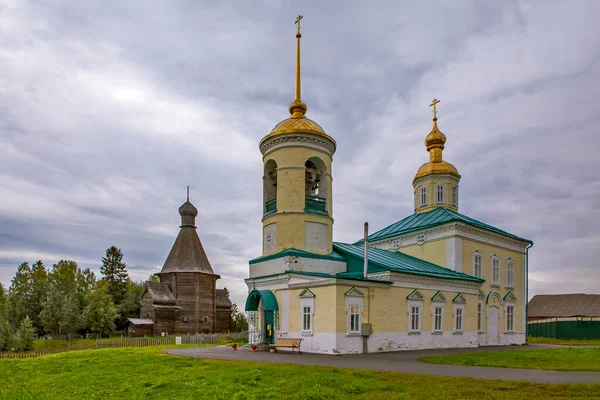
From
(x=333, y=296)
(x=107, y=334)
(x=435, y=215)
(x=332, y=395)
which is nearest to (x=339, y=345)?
(x=333, y=296)

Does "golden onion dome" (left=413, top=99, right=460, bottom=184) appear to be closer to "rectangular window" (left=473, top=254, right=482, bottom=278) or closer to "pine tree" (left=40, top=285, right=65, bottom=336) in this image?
"rectangular window" (left=473, top=254, right=482, bottom=278)

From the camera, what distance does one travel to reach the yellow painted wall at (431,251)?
1156 inches

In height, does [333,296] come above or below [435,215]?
below

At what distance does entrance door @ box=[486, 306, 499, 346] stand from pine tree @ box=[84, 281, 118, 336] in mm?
33203

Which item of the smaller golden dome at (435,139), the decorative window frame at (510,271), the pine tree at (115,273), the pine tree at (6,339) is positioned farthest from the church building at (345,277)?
the pine tree at (115,273)

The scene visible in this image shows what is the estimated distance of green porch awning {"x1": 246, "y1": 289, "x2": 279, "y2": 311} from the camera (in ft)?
72.9

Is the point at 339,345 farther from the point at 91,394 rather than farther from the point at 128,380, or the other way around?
the point at 91,394

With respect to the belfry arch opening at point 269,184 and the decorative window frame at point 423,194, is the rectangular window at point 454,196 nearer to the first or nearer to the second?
the decorative window frame at point 423,194

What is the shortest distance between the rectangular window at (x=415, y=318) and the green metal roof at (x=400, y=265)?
1.67 metres

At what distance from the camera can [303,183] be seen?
24.1 m

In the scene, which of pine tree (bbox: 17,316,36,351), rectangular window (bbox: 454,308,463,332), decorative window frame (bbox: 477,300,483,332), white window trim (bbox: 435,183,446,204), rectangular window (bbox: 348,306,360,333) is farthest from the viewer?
white window trim (bbox: 435,183,446,204)

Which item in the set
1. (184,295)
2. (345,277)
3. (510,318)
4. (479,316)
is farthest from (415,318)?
(184,295)

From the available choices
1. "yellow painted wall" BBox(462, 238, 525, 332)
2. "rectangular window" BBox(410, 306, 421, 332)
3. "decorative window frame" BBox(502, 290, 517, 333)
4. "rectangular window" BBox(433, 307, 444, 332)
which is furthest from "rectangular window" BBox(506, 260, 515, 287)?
"rectangular window" BBox(410, 306, 421, 332)

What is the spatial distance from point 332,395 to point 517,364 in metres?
7.67
